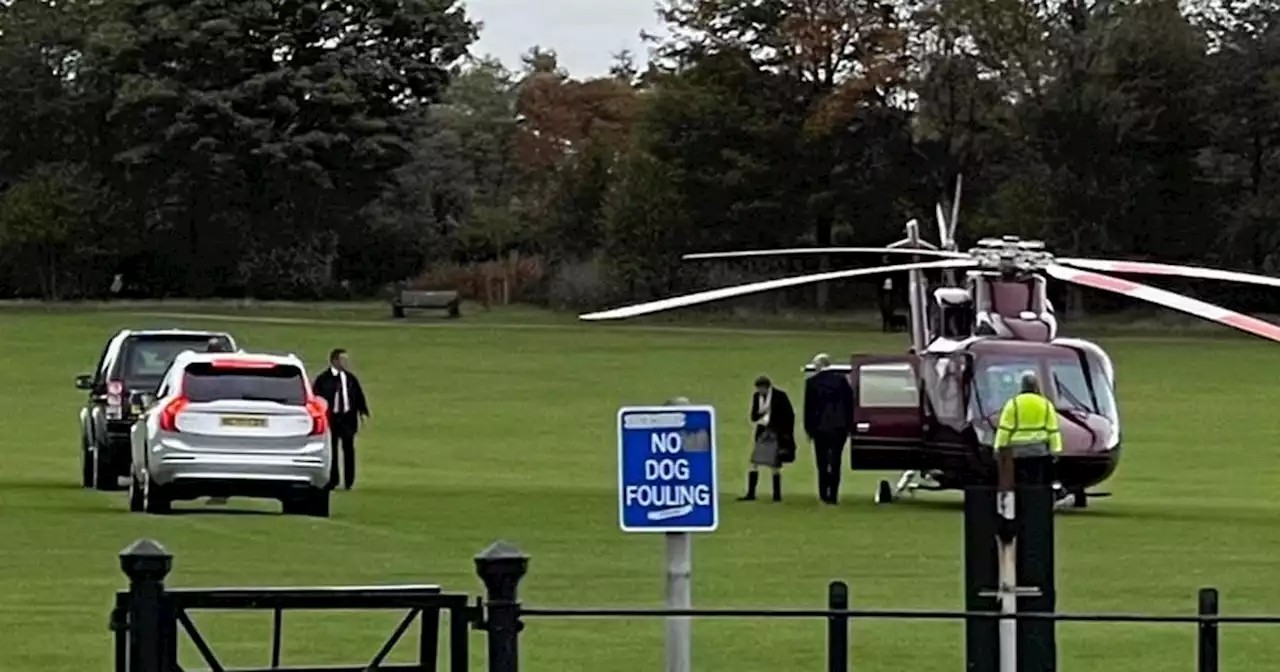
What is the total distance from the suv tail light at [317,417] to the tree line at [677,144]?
5774 centimetres

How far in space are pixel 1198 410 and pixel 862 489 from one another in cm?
1813

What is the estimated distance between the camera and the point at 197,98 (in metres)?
86.1

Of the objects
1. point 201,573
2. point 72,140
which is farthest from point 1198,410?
point 72,140

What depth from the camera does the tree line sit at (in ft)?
273

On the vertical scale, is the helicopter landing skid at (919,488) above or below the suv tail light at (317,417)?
below

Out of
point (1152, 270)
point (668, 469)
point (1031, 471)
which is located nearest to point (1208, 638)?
point (1031, 471)

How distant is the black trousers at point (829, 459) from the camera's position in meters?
30.7

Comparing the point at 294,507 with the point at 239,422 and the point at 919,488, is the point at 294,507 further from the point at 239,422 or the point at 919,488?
the point at 919,488

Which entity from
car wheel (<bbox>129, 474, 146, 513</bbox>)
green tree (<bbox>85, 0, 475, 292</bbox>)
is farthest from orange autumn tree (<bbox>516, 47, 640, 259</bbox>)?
car wheel (<bbox>129, 474, 146, 513</bbox>)

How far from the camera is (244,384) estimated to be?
25828mm

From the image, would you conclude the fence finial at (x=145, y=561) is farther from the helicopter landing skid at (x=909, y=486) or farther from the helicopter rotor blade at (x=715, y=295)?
the helicopter landing skid at (x=909, y=486)

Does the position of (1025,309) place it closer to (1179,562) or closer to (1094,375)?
(1094,375)

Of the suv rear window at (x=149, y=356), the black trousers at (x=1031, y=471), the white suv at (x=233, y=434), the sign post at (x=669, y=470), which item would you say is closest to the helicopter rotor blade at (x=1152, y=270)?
the black trousers at (x=1031, y=471)

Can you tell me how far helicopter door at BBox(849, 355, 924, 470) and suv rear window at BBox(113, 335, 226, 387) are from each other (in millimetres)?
7572
